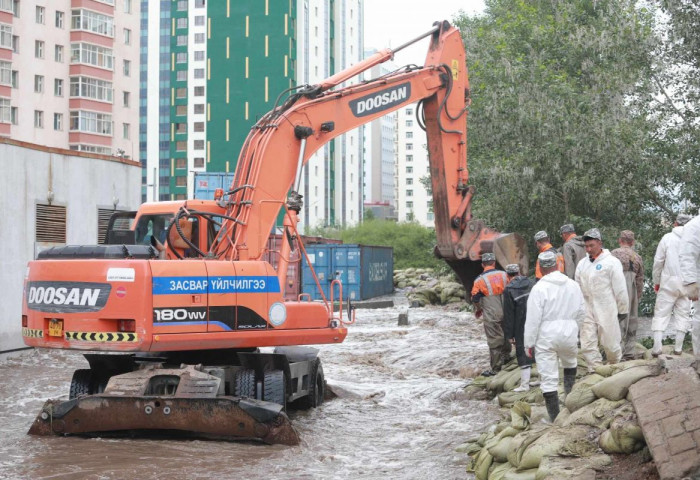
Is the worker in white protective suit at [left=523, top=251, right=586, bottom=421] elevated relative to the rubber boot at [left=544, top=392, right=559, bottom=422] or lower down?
elevated

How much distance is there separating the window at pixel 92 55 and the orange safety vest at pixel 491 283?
57621 mm

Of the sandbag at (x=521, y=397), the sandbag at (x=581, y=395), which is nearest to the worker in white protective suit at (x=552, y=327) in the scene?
the sandbag at (x=581, y=395)

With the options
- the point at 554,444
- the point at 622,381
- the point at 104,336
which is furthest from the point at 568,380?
the point at 104,336

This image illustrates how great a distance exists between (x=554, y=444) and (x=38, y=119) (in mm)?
62035

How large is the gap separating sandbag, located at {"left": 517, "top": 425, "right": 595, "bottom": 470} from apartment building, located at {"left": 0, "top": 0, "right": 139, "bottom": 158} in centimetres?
5808

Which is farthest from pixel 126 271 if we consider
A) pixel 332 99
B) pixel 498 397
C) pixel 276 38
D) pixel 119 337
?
pixel 276 38

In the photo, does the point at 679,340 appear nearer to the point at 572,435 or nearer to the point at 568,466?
the point at 572,435

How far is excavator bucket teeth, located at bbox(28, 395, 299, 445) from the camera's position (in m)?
10.9

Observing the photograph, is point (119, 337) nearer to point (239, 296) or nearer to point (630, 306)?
point (239, 296)

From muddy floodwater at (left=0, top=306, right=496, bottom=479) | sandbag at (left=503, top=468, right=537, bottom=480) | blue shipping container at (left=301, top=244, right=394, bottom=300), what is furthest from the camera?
blue shipping container at (left=301, top=244, right=394, bottom=300)

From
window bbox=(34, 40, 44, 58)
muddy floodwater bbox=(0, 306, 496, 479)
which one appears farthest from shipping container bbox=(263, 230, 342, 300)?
window bbox=(34, 40, 44, 58)

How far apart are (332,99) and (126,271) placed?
427cm

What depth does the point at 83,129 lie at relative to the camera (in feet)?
219

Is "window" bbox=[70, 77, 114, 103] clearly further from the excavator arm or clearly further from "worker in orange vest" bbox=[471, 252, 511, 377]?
"worker in orange vest" bbox=[471, 252, 511, 377]
